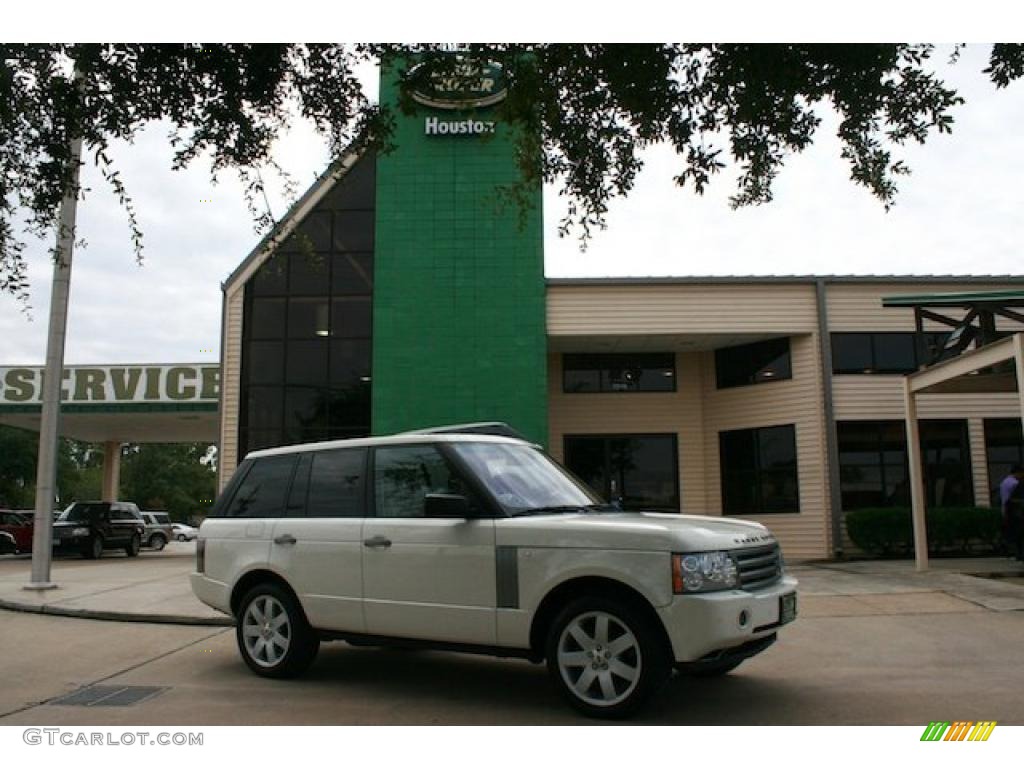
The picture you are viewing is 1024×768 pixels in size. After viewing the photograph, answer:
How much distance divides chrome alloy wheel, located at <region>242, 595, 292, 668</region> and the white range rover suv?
0.05 ft

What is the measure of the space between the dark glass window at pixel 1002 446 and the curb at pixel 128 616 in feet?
52.6

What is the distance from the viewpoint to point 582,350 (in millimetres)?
20297

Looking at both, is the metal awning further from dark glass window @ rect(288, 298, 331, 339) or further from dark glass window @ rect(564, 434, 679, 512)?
dark glass window @ rect(288, 298, 331, 339)

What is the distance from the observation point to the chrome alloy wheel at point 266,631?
665 cm

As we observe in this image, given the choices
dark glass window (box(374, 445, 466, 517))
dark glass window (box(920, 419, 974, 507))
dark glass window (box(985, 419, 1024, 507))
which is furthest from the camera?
dark glass window (box(985, 419, 1024, 507))

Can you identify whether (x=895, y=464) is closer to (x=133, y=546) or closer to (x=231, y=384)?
(x=231, y=384)

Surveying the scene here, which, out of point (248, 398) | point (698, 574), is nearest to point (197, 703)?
point (698, 574)

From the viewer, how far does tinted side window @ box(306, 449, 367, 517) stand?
6.56m

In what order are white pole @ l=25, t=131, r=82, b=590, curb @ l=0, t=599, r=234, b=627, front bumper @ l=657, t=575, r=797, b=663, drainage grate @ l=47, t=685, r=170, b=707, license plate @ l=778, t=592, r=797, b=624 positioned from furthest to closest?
1. white pole @ l=25, t=131, r=82, b=590
2. curb @ l=0, t=599, r=234, b=627
3. drainage grate @ l=47, t=685, r=170, b=707
4. license plate @ l=778, t=592, r=797, b=624
5. front bumper @ l=657, t=575, r=797, b=663

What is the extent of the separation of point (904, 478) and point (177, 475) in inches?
2993

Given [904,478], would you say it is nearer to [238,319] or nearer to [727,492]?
[727,492]

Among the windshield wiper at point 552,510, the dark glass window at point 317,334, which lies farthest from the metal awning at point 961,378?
the dark glass window at point 317,334

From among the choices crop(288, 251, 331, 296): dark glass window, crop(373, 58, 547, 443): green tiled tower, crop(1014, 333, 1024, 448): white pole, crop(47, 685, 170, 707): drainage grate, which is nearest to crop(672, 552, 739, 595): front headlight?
crop(47, 685, 170, 707): drainage grate

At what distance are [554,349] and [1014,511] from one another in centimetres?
976
